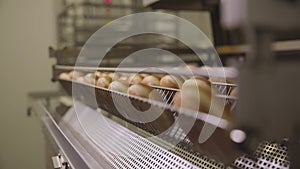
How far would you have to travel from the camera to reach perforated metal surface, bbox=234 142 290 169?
22.7 inches

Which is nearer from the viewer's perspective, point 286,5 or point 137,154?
point 286,5

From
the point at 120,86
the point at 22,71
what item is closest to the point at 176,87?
the point at 120,86

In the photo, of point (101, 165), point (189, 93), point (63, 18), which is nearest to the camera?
point (189, 93)

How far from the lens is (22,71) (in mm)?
3520

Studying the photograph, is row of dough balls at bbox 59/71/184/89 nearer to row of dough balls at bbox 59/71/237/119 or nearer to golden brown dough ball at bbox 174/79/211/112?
row of dough balls at bbox 59/71/237/119

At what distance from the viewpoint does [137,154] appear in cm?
90

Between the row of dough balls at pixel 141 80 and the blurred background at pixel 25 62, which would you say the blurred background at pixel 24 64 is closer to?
the blurred background at pixel 25 62

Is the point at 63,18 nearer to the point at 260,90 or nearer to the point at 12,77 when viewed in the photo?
the point at 12,77

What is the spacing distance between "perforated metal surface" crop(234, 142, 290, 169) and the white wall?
3114 millimetres

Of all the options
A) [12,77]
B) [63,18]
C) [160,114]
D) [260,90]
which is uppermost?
[63,18]

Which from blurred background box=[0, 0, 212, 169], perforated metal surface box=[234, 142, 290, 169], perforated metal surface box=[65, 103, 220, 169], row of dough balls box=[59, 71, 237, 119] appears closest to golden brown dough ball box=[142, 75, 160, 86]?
row of dough balls box=[59, 71, 237, 119]

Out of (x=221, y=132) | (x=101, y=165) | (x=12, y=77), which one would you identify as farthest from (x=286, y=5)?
(x=12, y=77)

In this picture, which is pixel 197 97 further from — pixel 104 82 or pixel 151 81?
pixel 104 82

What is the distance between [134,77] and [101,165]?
0.88 feet
